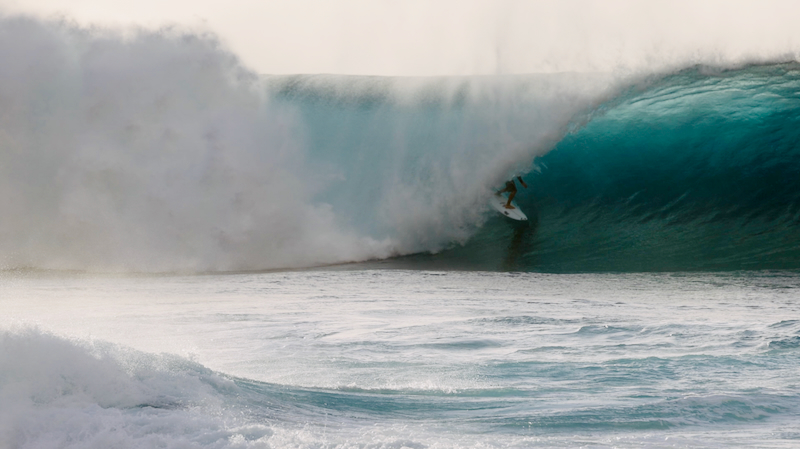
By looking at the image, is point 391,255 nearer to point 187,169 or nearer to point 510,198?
point 510,198

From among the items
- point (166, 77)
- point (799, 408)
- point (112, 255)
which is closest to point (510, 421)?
point (799, 408)

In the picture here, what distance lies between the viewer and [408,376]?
4.85 meters

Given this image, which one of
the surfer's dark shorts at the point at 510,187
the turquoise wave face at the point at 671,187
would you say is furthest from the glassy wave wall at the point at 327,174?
the surfer's dark shorts at the point at 510,187

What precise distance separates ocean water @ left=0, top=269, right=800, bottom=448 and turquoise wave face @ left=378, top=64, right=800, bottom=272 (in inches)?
54.3

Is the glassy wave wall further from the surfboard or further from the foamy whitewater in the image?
the surfboard

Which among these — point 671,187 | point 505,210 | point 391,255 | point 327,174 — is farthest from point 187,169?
point 671,187

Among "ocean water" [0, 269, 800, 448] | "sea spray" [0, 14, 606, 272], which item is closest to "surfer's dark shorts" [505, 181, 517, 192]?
"sea spray" [0, 14, 606, 272]

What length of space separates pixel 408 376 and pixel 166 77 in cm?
868

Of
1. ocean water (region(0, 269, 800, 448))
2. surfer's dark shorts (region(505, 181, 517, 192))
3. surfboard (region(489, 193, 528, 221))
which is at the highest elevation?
surfer's dark shorts (region(505, 181, 517, 192))

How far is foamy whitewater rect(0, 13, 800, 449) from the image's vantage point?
12.6 feet

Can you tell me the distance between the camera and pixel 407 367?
16.8ft

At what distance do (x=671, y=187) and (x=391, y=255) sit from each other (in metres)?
4.84

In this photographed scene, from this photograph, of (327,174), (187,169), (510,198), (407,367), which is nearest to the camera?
(407,367)

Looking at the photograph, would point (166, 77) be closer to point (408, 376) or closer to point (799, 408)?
point (408, 376)
